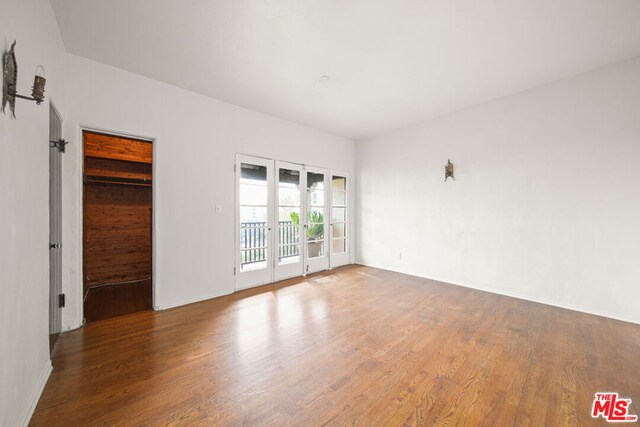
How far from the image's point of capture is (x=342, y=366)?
6.95 ft

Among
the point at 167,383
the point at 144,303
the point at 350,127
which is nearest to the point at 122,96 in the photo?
the point at 144,303

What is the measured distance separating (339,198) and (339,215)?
384 mm

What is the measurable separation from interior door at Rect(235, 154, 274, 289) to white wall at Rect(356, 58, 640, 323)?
264 cm

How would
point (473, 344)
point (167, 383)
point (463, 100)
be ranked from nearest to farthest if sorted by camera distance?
point (167, 383), point (473, 344), point (463, 100)

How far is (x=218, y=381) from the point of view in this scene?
1.93 metres

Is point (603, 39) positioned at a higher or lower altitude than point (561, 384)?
higher

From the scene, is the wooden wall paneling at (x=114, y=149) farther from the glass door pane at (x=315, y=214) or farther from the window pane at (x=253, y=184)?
the glass door pane at (x=315, y=214)

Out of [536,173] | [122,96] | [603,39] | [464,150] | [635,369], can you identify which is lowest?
[635,369]

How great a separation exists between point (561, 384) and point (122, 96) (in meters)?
5.02

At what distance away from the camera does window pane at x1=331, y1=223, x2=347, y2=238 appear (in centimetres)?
568

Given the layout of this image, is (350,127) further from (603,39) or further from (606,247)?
(606,247)

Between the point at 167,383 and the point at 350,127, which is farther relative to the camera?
the point at 350,127

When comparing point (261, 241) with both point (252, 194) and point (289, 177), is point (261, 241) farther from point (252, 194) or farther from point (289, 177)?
point (289, 177)

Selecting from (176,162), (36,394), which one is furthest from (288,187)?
(36,394)
